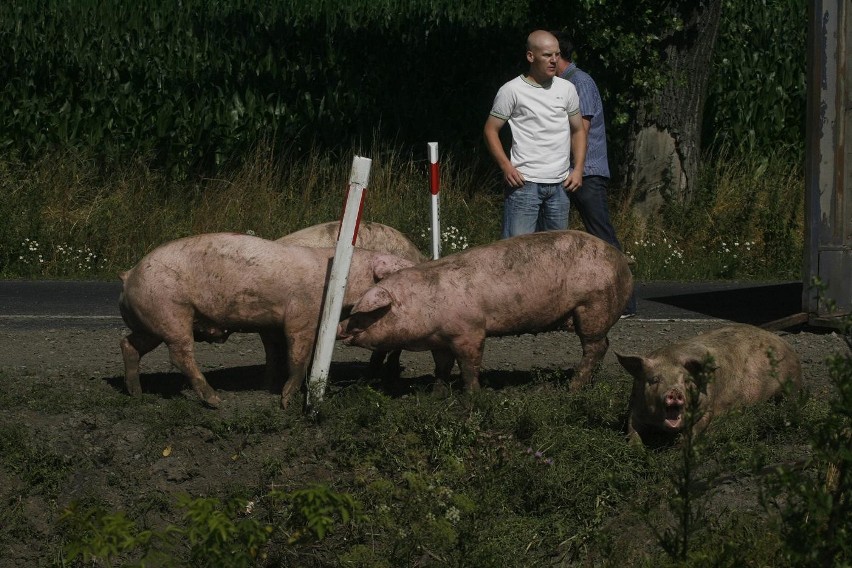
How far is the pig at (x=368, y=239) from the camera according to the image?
8484 millimetres

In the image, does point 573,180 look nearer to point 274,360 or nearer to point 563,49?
point 563,49

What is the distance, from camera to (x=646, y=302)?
11.6 m

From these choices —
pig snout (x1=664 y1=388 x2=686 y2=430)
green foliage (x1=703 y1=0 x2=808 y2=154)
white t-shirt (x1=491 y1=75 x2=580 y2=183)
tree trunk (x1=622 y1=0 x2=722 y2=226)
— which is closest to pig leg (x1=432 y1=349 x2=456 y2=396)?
pig snout (x1=664 y1=388 x2=686 y2=430)

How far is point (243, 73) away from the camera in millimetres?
17281

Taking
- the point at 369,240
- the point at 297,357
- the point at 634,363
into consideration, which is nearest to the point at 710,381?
the point at 634,363

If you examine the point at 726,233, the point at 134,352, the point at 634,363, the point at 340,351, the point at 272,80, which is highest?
the point at 272,80

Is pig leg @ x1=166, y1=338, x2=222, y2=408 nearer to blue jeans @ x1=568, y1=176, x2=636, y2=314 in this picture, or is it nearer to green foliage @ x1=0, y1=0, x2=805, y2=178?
blue jeans @ x1=568, y1=176, x2=636, y2=314

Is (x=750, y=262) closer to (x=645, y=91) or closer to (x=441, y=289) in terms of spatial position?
(x=645, y=91)

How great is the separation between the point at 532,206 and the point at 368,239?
1.09m

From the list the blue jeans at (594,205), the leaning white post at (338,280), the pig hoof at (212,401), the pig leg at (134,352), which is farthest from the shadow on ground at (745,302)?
the pig leg at (134,352)

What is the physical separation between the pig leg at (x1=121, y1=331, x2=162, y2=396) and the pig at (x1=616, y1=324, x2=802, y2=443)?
263 cm

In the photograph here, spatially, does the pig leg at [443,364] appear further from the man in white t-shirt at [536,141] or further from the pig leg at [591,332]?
the man in white t-shirt at [536,141]

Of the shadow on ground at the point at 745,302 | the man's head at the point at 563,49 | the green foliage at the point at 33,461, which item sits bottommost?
the shadow on ground at the point at 745,302

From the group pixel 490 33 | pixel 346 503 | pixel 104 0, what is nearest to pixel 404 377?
pixel 346 503
